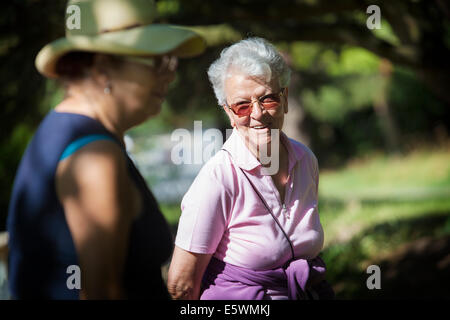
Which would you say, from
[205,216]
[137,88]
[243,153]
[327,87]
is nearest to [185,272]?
[205,216]

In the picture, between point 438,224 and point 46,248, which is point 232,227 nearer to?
point 46,248

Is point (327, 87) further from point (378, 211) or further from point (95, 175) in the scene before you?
point (95, 175)

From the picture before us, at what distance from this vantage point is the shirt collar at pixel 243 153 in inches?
93.0

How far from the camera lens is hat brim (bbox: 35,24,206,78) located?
1724 millimetres

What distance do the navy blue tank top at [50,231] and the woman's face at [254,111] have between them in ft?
2.49

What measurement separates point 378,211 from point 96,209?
9741 millimetres

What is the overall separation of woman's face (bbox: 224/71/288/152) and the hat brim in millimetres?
563

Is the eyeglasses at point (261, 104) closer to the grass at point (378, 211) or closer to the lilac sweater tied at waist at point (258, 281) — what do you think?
the lilac sweater tied at waist at point (258, 281)

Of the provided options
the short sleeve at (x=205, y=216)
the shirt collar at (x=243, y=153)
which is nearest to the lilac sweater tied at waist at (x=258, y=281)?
the short sleeve at (x=205, y=216)

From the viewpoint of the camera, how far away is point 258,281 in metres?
2.33

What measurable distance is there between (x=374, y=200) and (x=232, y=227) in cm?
1100

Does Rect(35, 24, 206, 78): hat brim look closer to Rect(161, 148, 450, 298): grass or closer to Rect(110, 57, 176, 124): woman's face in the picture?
Rect(110, 57, 176, 124): woman's face

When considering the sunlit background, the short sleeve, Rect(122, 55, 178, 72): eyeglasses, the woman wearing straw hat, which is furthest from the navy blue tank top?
the sunlit background

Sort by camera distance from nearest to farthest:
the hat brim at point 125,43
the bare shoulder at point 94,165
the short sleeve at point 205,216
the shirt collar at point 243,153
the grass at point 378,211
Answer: the bare shoulder at point 94,165
the hat brim at point 125,43
the short sleeve at point 205,216
the shirt collar at point 243,153
the grass at point 378,211
